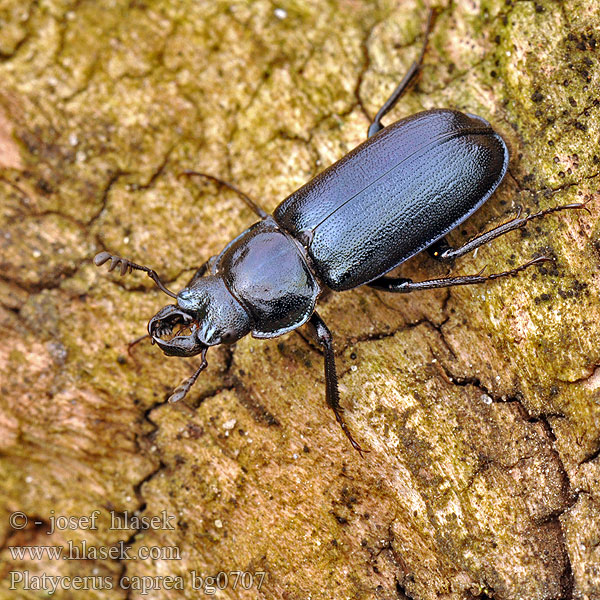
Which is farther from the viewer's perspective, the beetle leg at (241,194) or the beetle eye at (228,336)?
the beetle leg at (241,194)

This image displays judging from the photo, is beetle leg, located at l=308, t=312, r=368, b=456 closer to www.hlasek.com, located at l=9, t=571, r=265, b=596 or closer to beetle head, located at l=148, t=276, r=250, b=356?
beetle head, located at l=148, t=276, r=250, b=356

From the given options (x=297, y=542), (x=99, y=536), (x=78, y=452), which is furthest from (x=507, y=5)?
(x=99, y=536)

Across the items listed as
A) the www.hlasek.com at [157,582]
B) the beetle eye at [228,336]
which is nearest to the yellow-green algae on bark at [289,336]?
the www.hlasek.com at [157,582]

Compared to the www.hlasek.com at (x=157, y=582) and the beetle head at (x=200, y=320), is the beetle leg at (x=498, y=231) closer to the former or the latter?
the beetle head at (x=200, y=320)

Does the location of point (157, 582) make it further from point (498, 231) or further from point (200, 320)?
point (498, 231)

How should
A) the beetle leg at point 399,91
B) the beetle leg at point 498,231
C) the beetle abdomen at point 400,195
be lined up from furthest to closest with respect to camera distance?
the beetle leg at point 399,91, the beetle abdomen at point 400,195, the beetle leg at point 498,231

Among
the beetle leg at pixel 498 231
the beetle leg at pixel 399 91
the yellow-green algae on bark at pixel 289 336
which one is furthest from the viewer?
the beetle leg at pixel 399 91
